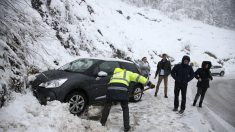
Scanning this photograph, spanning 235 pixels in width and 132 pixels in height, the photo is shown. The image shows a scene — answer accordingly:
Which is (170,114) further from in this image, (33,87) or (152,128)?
(33,87)

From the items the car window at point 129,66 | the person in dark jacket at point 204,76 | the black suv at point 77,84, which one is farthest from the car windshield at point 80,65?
the person in dark jacket at point 204,76

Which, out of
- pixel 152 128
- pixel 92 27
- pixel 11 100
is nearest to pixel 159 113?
pixel 152 128

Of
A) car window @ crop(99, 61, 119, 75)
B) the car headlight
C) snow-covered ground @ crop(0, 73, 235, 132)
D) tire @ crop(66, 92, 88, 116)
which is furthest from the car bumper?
car window @ crop(99, 61, 119, 75)

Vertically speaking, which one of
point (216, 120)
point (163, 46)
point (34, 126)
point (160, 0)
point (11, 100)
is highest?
point (160, 0)

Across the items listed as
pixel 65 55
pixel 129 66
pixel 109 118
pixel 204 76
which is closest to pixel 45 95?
pixel 109 118

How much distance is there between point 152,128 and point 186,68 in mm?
2894

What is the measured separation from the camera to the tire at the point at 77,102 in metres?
6.69

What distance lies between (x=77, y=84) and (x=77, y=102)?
1.73ft

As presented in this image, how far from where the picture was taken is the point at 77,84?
22.5 ft

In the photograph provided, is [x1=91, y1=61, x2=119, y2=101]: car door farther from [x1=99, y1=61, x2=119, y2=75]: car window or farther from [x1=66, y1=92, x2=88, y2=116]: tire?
[x1=66, y1=92, x2=88, y2=116]: tire

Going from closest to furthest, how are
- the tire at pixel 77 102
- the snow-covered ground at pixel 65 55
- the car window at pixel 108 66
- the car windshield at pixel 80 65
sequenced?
the snow-covered ground at pixel 65 55 → the tire at pixel 77 102 → the car windshield at pixel 80 65 → the car window at pixel 108 66

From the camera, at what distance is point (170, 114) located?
782 centimetres

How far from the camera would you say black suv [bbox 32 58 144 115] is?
21.2ft

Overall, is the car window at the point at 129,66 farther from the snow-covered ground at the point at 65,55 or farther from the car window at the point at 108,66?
the snow-covered ground at the point at 65,55
